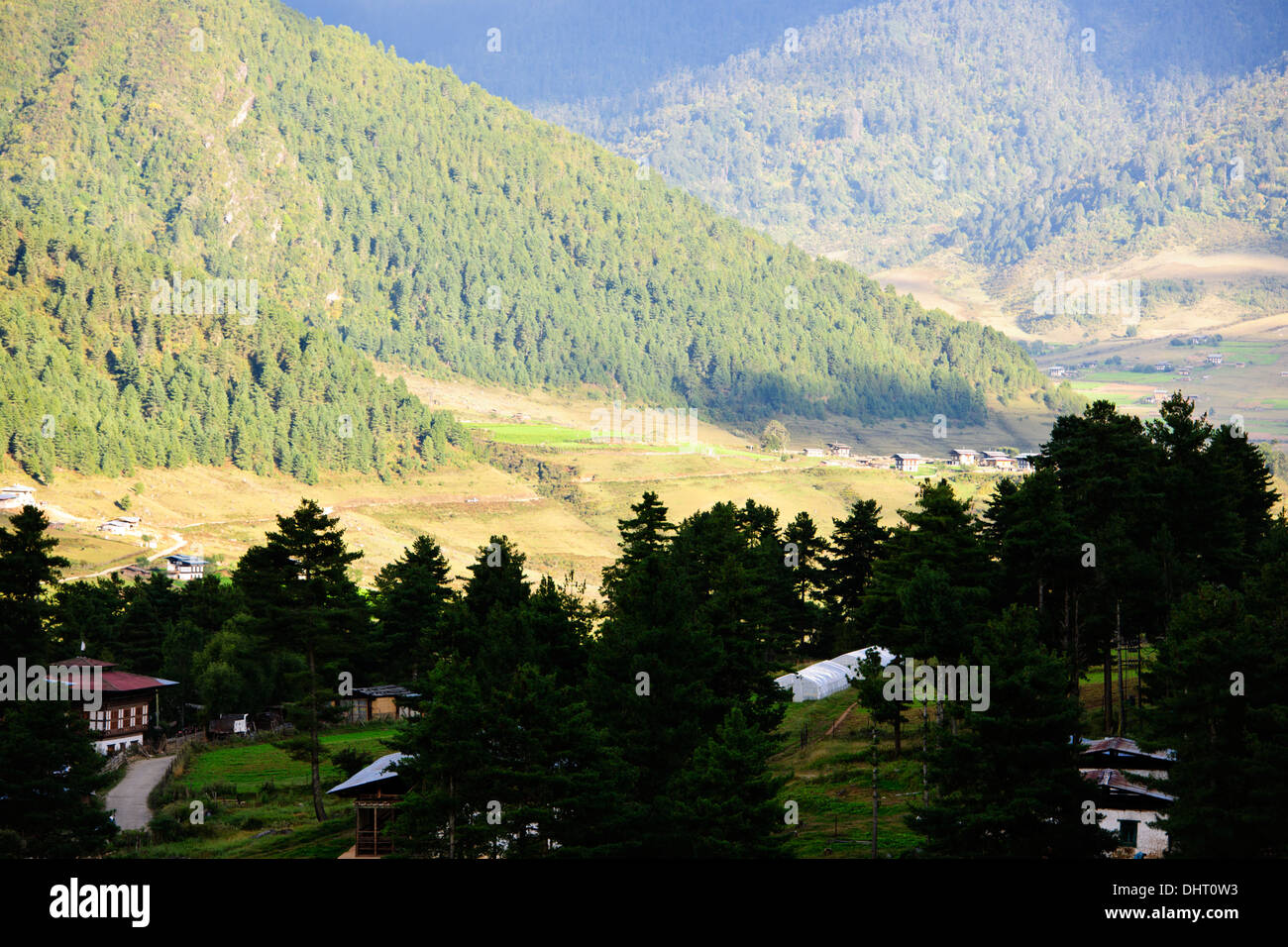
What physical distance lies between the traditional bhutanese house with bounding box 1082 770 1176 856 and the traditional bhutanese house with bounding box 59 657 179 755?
56.8m

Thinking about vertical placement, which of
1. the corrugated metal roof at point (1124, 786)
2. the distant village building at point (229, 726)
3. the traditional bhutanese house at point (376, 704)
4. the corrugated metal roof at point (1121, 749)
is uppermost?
the corrugated metal roof at point (1121, 749)

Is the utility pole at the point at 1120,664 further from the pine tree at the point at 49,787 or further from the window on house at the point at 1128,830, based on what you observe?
the pine tree at the point at 49,787

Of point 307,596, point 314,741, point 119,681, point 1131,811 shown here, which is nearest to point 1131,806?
point 1131,811

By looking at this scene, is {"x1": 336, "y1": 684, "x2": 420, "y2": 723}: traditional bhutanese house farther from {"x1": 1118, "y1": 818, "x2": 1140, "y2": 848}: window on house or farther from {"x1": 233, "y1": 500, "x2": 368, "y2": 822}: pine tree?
{"x1": 1118, "y1": 818, "x2": 1140, "y2": 848}: window on house

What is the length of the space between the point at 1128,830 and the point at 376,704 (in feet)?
184

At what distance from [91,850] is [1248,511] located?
2272 inches

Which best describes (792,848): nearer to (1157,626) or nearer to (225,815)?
(1157,626)

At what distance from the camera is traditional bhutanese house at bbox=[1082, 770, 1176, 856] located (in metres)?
36.0

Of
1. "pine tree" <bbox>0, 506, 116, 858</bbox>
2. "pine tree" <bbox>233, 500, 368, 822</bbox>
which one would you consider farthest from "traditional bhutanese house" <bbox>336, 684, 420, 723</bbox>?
"pine tree" <bbox>0, 506, 116, 858</bbox>

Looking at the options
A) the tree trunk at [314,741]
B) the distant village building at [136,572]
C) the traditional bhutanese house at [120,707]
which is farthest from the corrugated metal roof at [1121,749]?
the distant village building at [136,572]

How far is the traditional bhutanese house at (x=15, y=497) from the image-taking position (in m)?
157

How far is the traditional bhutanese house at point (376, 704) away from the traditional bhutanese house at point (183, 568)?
217 ft
